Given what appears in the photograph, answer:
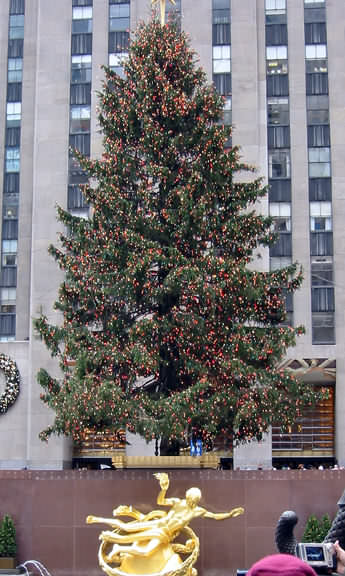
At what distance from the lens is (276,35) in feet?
178

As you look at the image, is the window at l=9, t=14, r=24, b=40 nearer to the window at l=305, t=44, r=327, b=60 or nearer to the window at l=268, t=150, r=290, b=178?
the window at l=305, t=44, r=327, b=60

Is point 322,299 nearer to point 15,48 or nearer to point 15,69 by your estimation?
point 15,69

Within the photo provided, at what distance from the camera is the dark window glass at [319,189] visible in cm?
5200

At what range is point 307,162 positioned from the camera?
171 ft

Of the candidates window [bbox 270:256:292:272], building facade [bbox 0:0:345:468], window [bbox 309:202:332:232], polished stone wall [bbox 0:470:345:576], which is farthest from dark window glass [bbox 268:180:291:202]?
polished stone wall [bbox 0:470:345:576]

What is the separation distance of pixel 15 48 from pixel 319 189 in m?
21.9

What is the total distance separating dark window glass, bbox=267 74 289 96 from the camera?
53.6m

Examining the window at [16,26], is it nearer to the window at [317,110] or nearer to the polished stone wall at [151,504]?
the window at [317,110]

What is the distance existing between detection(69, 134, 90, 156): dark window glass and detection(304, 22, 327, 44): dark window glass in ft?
47.3

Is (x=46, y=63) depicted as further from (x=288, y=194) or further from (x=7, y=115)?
(x=288, y=194)

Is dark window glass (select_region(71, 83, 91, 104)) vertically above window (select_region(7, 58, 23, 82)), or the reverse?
window (select_region(7, 58, 23, 82))

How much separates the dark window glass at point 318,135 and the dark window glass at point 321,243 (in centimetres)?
535

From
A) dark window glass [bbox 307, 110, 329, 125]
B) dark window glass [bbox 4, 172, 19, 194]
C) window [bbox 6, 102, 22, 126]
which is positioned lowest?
dark window glass [bbox 4, 172, 19, 194]

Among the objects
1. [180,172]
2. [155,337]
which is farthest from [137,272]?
[180,172]
